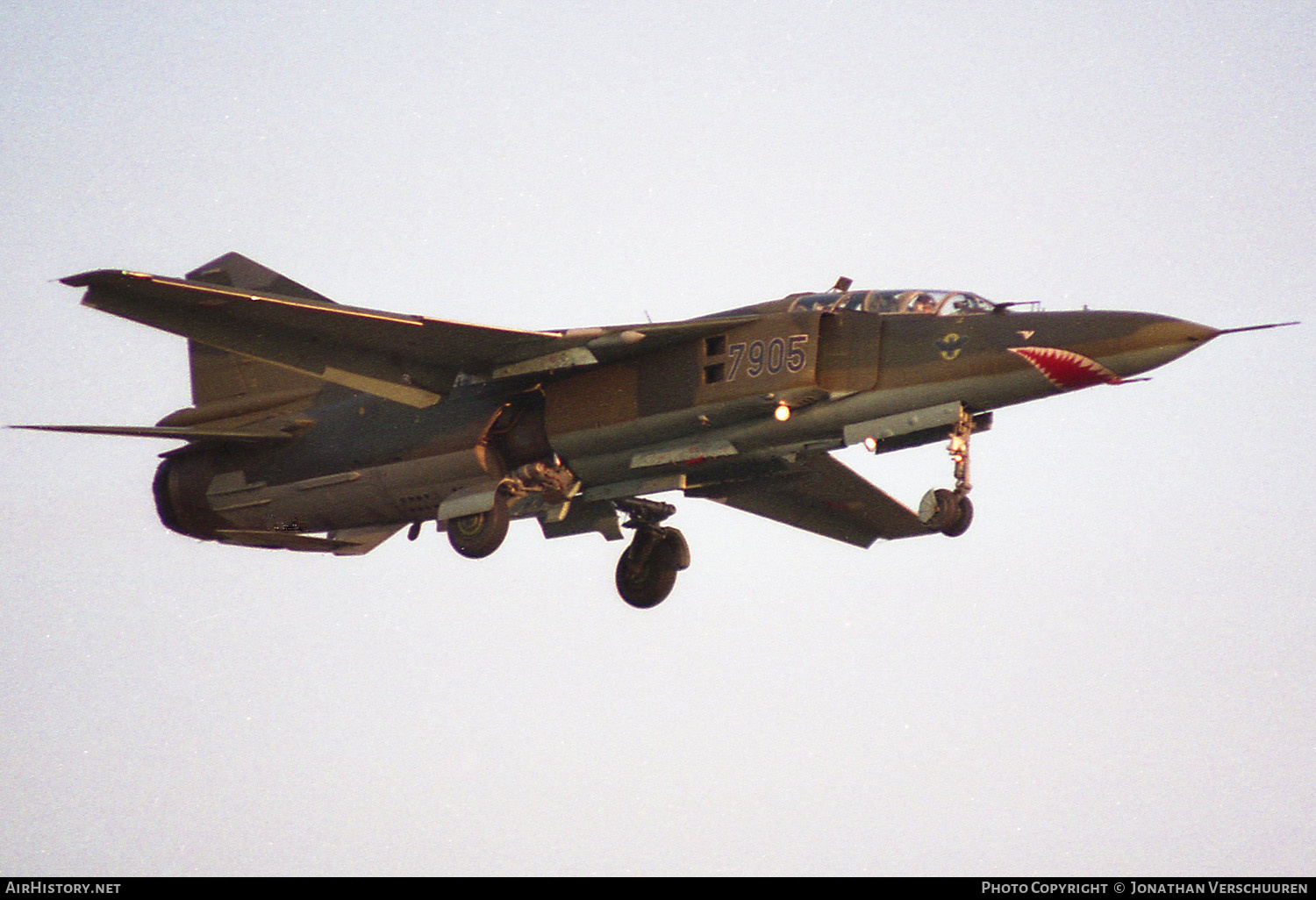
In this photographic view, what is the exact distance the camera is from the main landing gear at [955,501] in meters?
18.8

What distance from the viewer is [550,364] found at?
21.1 m

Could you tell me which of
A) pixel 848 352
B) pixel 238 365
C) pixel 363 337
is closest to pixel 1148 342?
pixel 848 352

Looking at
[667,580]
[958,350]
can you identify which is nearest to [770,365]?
[958,350]

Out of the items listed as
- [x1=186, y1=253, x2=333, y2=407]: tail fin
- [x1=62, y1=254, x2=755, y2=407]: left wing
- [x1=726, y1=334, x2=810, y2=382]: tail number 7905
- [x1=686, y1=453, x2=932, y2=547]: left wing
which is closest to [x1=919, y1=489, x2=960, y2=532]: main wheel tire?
[x1=726, y1=334, x2=810, y2=382]: tail number 7905

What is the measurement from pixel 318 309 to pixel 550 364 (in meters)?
3.03

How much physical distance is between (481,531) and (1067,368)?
25.3ft

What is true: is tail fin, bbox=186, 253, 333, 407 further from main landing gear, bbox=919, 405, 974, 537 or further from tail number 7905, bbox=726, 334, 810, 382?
main landing gear, bbox=919, 405, 974, 537

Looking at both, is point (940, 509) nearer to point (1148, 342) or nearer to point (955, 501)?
point (955, 501)

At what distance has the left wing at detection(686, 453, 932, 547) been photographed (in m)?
24.9

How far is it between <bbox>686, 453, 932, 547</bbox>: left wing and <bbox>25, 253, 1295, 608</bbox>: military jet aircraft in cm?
10

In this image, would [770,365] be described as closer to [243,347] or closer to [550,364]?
[550,364]

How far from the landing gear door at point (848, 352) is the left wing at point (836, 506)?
14.1 ft
